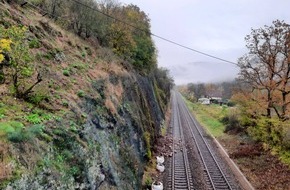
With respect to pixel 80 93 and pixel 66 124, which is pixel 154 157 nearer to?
pixel 80 93

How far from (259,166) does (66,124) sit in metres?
18.1

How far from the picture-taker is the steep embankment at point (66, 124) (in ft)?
26.2

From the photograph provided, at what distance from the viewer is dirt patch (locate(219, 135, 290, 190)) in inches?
763

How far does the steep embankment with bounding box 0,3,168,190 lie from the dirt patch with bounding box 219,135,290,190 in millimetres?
8498

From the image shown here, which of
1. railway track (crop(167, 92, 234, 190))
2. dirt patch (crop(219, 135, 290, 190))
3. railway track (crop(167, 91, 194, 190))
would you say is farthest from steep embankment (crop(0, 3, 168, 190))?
dirt patch (crop(219, 135, 290, 190))

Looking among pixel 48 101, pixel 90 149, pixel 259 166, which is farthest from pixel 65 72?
pixel 259 166

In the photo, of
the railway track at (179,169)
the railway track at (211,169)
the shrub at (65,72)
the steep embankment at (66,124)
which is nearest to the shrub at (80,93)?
the steep embankment at (66,124)

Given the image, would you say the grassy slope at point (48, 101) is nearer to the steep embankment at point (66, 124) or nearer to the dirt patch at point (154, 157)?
the steep embankment at point (66, 124)

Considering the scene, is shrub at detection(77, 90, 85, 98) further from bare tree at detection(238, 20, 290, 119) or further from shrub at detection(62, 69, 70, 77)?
bare tree at detection(238, 20, 290, 119)

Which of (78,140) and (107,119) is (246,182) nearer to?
(107,119)

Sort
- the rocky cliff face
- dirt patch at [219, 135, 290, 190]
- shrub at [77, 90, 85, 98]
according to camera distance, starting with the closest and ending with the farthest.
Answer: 1. the rocky cliff face
2. shrub at [77, 90, 85, 98]
3. dirt patch at [219, 135, 290, 190]

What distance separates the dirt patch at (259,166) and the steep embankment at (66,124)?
8.50 m

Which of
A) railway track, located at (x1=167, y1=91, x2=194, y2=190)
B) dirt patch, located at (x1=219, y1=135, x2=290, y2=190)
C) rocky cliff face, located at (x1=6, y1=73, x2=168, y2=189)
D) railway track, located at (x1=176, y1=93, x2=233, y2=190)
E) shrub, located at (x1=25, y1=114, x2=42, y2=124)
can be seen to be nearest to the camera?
rocky cliff face, located at (x1=6, y1=73, x2=168, y2=189)

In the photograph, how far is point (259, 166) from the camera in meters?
→ 22.9
